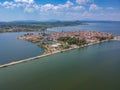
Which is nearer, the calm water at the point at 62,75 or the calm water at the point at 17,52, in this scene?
the calm water at the point at 62,75

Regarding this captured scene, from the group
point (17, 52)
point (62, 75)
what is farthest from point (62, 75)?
point (17, 52)

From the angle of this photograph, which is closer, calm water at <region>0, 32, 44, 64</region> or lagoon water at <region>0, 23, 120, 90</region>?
lagoon water at <region>0, 23, 120, 90</region>

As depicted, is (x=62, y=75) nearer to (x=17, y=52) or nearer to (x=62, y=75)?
(x=62, y=75)

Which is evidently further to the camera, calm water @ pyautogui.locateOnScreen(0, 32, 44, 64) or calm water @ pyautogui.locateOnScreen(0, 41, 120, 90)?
calm water @ pyautogui.locateOnScreen(0, 32, 44, 64)

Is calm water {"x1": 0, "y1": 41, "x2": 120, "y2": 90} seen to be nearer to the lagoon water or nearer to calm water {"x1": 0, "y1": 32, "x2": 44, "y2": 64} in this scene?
the lagoon water

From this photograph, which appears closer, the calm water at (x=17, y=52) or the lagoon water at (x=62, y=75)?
the lagoon water at (x=62, y=75)

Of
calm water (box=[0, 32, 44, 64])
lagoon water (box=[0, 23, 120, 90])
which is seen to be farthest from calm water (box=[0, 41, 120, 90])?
calm water (box=[0, 32, 44, 64])

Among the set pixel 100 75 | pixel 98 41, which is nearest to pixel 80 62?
pixel 100 75

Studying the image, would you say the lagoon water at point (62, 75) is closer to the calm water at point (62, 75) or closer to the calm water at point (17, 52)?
the calm water at point (62, 75)

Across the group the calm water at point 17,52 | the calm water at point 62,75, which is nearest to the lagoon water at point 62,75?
the calm water at point 62,75
